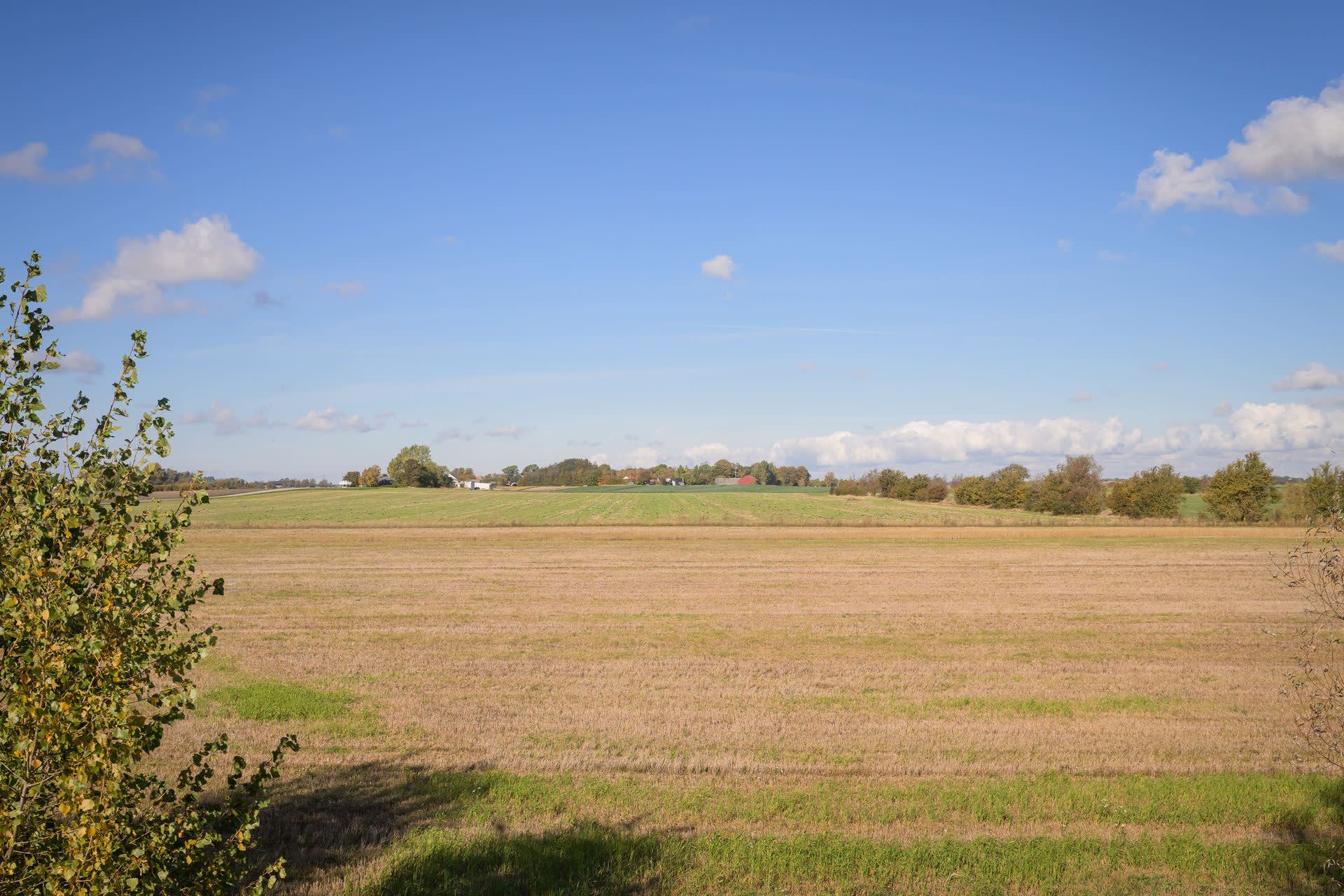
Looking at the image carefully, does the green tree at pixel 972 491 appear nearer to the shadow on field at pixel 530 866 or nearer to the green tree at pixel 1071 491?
the green tree at pixel 1071 491

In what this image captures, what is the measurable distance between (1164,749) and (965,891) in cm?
648

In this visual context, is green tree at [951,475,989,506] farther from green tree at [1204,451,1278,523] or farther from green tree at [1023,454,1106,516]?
green tree at [1204,451,1278,523]

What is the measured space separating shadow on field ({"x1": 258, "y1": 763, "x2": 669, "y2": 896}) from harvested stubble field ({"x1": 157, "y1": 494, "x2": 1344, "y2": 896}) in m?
0.04

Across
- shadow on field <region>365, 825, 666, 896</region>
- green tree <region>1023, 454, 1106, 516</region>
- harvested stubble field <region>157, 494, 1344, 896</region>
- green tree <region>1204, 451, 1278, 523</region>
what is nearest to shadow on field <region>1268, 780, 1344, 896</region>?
harvested stubble field <region>157, 494, 1344, 896</region>

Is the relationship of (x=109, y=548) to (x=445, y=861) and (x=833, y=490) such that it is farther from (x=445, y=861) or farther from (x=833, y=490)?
(x=833, y=490)

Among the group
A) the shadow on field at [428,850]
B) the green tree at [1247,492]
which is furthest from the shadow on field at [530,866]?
the green tree at [1247,492]

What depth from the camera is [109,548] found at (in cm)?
447

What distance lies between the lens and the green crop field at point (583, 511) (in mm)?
71312

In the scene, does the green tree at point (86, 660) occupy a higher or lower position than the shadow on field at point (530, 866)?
higher

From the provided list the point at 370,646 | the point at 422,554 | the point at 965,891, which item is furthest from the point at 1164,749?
the point at 422,554

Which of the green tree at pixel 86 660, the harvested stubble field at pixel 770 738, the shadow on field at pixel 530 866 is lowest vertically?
the harvested stubble field at pixel 770 738

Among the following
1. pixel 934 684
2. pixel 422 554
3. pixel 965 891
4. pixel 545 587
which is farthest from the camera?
pixel 422 554

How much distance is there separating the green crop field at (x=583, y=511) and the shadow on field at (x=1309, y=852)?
56.8m

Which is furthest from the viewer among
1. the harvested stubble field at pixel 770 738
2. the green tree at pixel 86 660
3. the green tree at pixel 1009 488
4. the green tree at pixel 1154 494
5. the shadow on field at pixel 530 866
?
the green tree at pixel 1009 488
